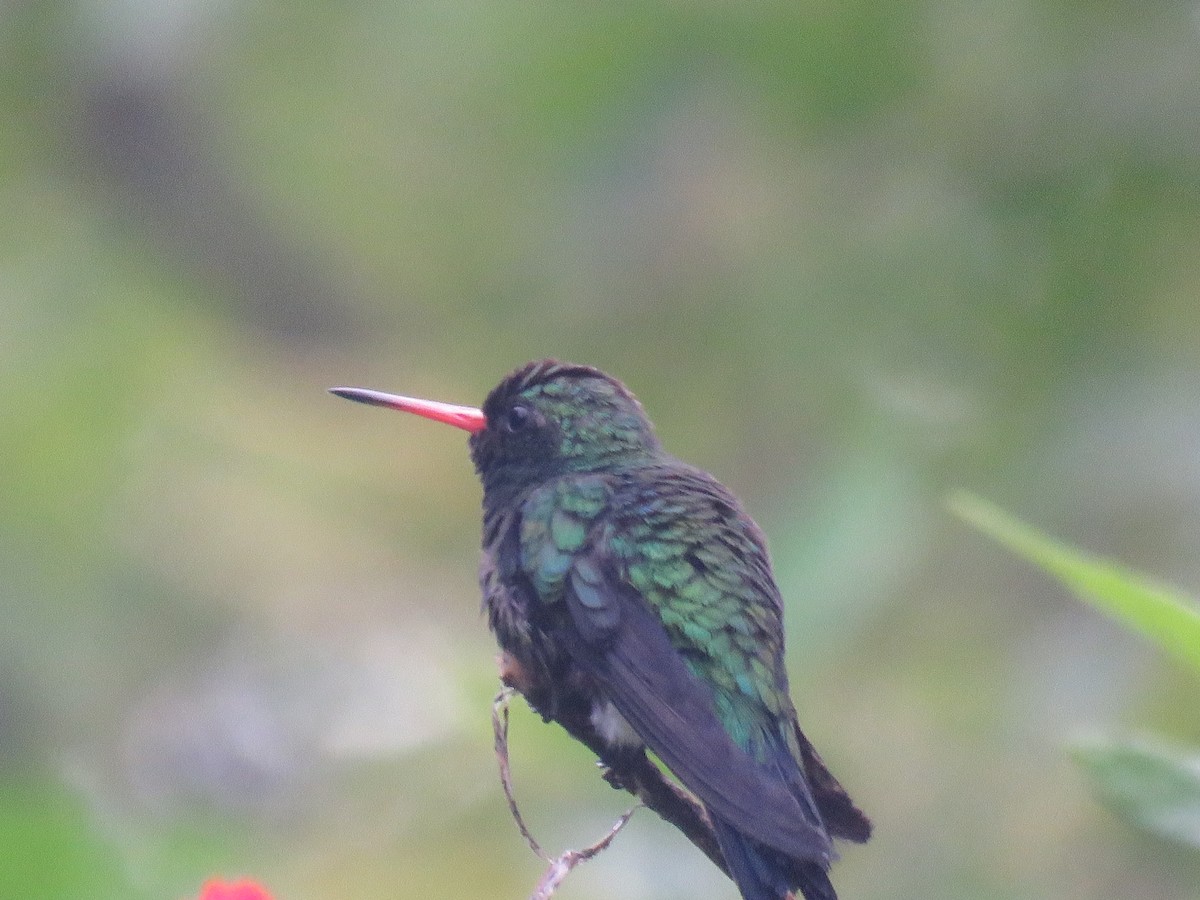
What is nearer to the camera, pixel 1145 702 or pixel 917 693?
pixel 1145 702

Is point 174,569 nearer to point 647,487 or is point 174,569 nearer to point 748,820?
point 647,487

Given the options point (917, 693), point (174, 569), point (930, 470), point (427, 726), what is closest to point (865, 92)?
point (930, 470)

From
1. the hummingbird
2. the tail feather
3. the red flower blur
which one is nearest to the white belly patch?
the hummingbird

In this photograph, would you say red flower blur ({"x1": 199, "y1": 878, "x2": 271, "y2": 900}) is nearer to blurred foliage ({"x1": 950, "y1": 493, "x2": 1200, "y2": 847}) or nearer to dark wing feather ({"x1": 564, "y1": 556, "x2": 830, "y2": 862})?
dark wing feather ({"x1": 564, "y1": 556, "x2": 830, "y2": 862})

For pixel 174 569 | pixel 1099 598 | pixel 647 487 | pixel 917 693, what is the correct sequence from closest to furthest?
pixel 1099 598
pixel 647 487
pixel 917 693
pixel 174 569

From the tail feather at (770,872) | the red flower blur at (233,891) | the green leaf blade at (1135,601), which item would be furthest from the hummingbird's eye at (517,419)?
the red flower blur at (233,891)

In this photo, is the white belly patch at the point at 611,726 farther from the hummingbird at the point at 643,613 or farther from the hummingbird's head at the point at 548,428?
the hummingbird's head at the point at 548,428

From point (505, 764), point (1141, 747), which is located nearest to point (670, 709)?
point (505, 764)
